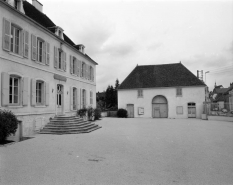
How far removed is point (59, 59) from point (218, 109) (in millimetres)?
17930

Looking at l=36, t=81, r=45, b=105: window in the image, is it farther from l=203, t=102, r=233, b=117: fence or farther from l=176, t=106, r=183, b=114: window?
l=176, t=106, r=183, b=114: window

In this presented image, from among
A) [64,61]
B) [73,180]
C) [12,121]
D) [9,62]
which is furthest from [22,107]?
[73,180]

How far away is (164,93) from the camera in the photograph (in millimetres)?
25547

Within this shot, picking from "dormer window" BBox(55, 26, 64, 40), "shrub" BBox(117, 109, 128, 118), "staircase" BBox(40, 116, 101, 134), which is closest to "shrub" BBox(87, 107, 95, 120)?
"staircase" BBox(40, 116, 101, 134)

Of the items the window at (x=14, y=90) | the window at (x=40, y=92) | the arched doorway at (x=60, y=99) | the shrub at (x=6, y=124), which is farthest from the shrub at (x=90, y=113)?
the shrub at (x=6, y=124)

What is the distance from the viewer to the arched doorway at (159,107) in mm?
25641

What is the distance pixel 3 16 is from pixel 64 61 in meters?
5.71

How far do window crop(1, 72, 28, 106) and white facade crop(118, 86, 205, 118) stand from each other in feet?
58.4

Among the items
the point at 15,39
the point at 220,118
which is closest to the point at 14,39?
the point at 15,39

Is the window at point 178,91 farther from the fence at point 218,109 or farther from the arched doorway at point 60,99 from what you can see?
the arched doorway at point 60,99

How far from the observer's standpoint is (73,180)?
423cm

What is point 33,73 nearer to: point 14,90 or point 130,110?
point 14,90

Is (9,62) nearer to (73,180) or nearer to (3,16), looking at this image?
(3,16)

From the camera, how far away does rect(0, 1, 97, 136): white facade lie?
9062mm
